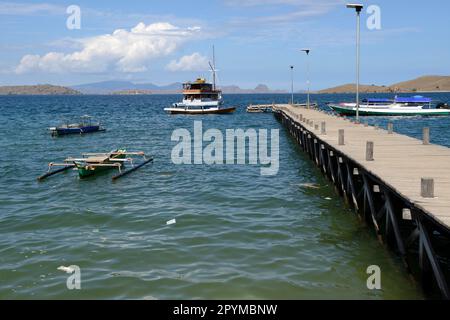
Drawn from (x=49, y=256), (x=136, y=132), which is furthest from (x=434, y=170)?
(x=136, y=132)

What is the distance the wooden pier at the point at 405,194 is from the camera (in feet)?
34.0

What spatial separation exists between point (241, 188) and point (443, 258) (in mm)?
10982

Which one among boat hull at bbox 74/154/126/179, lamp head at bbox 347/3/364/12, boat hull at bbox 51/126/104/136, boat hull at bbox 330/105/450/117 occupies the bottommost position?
boat hull at bbox 74/154/126/179

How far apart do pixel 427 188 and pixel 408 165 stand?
5.13 m

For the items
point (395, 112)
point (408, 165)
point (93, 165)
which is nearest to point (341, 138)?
point (408, 165)

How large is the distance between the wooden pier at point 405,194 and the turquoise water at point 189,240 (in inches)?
22.5

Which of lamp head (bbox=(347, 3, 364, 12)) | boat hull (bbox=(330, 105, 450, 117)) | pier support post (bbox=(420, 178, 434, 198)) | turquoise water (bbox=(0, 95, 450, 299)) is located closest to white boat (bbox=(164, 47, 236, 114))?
boat hull (bbox=(330, 105, 450, 117))

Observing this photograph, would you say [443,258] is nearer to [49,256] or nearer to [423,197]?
[423,197]

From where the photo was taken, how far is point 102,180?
25.4 metres

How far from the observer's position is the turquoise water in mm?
11609

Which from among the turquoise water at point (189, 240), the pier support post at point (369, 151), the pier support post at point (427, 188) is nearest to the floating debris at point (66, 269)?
the turquoise water at point (189, 240)

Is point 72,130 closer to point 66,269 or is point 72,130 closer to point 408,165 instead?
point 66,269

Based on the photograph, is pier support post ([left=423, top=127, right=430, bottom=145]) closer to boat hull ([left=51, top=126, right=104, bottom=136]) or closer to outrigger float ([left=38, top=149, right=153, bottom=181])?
outrigger float ([left=38, top=149, right=153, bottom=181])
